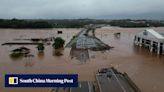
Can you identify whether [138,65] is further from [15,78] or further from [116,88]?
[15,78]

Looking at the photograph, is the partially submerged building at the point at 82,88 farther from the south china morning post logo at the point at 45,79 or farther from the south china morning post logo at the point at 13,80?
the south china morning post logo at the point at 45,79

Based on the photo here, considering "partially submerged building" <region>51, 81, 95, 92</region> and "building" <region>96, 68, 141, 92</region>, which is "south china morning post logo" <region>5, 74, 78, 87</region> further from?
"building" <region>96, 68, 141, 92</region>

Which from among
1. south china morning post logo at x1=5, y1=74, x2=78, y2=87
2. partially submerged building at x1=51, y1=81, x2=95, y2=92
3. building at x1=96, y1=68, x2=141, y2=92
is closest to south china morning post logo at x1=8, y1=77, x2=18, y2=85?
south china morning post logo at x1=5, y1=74, x2=78, y2=87

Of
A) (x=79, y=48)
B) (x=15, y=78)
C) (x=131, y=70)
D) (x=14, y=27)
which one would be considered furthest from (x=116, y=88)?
(x=14, y=27)

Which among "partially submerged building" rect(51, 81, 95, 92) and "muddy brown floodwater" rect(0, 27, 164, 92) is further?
"muddy brown floodwater" rect(0, 27, 164, 92)

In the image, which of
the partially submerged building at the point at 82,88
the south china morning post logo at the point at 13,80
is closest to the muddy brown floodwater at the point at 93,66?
the partially submerged building at the point at 82,88

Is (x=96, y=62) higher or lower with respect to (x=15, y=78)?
lower

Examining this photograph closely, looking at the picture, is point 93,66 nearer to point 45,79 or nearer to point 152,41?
point 152,41

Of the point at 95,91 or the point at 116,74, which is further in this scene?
the point at 116,74

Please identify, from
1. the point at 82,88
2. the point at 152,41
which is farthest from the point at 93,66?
the point at 152,41
